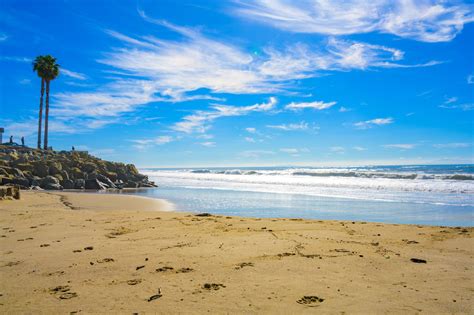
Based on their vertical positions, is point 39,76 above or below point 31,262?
above

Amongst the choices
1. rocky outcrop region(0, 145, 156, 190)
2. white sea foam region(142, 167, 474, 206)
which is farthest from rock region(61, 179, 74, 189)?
white sea foam region(142, 167, 474, 206)

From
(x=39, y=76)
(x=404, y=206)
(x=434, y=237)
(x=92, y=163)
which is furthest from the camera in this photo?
(x=39, y=76)

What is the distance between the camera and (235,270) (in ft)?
16.4

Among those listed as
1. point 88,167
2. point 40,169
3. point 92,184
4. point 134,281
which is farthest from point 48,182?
point 134,281

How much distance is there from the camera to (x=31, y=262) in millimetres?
5543

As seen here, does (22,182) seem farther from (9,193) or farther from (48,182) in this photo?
(9,193)

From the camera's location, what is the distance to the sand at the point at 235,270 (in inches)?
152

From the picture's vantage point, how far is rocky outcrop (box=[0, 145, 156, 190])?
23688 millimetres

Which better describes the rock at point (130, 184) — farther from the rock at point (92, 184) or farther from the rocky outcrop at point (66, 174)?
the rock at point (92, 184)

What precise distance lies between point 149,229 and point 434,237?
22.0ft

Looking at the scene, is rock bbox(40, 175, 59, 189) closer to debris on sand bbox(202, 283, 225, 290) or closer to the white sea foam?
the white sea foam

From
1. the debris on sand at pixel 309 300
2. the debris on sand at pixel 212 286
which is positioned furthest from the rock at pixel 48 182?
the debris on sand at pixel 309 300

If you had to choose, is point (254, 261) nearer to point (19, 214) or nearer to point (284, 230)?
point (284, 230)

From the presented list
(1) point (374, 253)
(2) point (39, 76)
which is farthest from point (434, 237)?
(2) point (39, 76)
